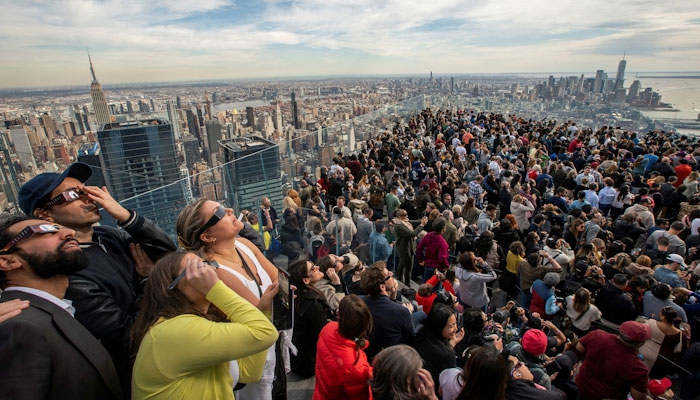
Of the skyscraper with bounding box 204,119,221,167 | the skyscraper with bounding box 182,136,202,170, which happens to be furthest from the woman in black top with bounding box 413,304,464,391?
the skyscraper with bounding box 204,119,221,167

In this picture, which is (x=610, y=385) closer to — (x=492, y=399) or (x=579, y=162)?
(x=492, y=399)

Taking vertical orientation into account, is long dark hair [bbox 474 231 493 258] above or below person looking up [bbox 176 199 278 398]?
below

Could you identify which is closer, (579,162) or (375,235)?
(375,235)

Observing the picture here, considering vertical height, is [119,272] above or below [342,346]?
above

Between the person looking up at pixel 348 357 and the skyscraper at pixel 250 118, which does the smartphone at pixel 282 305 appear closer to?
the person looking up at pixel 348 357

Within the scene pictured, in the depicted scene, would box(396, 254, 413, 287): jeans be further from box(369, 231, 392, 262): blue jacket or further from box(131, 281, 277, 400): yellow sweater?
box(131, 281, 277, 400): yellow sweater

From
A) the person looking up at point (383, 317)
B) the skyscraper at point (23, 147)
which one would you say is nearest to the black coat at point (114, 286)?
the person looking up at point (383, 317)

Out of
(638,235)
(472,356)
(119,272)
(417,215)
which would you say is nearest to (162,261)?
(119,272)
